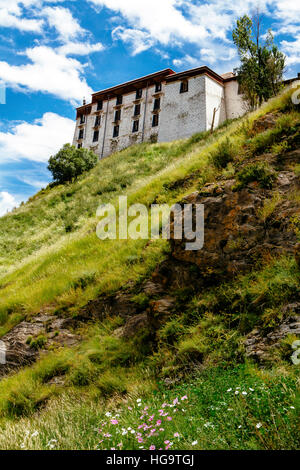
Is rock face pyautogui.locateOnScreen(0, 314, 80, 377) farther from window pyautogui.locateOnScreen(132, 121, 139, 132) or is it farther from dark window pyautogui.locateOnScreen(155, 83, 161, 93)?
dark window pyautogui.locateOnScreen(155, 83, 161, 93)

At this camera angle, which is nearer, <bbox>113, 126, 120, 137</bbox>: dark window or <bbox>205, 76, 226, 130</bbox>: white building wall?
<bbox>205, 76, 226, 130</bbox>: white building wall

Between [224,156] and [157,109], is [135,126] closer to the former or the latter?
[157,109]

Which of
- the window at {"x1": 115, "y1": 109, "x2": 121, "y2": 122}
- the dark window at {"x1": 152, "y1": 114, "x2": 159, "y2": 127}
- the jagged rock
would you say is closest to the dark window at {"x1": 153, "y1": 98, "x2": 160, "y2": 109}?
the dark window at {"x1": 152, "y1": 114, "x2": 159, "y2": 127}

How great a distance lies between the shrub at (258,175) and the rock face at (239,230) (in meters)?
0.12

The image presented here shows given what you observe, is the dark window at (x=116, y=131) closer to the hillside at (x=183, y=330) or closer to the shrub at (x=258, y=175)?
the hillside at (x=183, y=330)

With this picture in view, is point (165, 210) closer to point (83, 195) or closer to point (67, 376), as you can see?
point (67, 376)

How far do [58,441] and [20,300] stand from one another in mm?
6137

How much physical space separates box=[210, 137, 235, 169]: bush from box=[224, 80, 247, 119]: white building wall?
3212cm

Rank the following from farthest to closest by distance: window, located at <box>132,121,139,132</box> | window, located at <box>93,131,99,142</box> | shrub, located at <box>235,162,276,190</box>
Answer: window, located at <box>93,131,99,142</box>, window, located at <box>132,121,139,132</box>, shrub, located at <box>235,162,276,190</box>

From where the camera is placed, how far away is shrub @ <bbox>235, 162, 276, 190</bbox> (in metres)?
6.82

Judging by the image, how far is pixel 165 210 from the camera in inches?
397

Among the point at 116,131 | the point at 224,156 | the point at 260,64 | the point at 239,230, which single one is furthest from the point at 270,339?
the point at 116,131

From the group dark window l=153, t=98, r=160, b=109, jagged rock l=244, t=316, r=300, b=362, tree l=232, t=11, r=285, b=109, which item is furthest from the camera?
dark window l=153, t=98, r=160, b=109

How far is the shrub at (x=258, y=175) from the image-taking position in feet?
22.4
